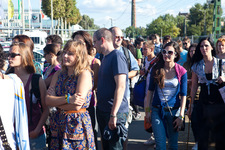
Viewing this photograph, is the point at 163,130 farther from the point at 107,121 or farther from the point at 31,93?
the point at 31,93

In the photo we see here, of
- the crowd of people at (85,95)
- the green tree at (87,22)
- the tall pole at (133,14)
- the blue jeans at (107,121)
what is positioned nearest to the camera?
Result: the crowd of people at (85,95)

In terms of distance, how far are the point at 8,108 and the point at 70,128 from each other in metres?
0.75

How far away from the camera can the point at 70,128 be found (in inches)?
117

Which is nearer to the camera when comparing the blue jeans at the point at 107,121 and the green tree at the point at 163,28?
the blue jeans at the point at 107,121

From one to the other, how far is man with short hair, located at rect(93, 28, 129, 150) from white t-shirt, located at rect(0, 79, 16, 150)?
1.24 m

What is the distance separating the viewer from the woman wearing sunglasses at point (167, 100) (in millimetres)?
3869

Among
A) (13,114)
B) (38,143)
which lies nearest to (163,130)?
(38,143)

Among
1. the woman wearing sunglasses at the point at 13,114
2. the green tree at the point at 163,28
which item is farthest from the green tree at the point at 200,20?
the woman wearing sunglasses at the point at 13,114

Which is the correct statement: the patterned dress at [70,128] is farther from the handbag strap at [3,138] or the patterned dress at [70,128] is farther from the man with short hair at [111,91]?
the handbag strap at [3,138]

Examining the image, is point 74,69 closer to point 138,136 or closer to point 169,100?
point 169,100

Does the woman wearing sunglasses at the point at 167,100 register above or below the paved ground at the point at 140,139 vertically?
above

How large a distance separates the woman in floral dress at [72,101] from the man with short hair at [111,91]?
1.17ft

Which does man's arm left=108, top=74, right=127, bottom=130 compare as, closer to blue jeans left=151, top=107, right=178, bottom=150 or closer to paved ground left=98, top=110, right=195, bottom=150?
blue jeans left=151, top=107, right=178, bottom=150

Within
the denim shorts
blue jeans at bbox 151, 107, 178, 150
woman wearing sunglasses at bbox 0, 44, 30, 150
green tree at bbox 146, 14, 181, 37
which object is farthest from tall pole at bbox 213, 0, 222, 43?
green tree at bbox 146, 14, 181, 37
